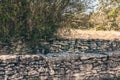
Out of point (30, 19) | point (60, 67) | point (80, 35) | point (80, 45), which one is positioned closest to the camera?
point (60, 67)

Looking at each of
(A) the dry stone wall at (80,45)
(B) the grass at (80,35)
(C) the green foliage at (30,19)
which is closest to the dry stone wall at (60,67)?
(C) the green foliage at (30,19)

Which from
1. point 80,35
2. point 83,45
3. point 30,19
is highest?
point 30,19

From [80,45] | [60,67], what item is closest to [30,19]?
[60,67]

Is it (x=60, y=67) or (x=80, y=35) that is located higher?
(x=80, y=35)

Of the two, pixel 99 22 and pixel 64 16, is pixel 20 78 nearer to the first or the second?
pixel 64 16

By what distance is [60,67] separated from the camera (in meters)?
7.13

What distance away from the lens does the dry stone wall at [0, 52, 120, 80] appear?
662cm

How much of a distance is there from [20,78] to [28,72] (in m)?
0.23

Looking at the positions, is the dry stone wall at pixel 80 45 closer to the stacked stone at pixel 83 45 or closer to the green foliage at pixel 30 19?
the stacked stone at pixel 83 45

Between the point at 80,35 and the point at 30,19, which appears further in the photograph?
the point at 80,35

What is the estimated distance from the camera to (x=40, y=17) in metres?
8.44

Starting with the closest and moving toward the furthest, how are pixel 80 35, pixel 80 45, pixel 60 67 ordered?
pixel 60 67 → pixel 80 45 → pixel 80 35

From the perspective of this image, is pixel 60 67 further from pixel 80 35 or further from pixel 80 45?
pixel 80 35

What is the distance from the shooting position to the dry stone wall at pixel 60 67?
6.62 meters
